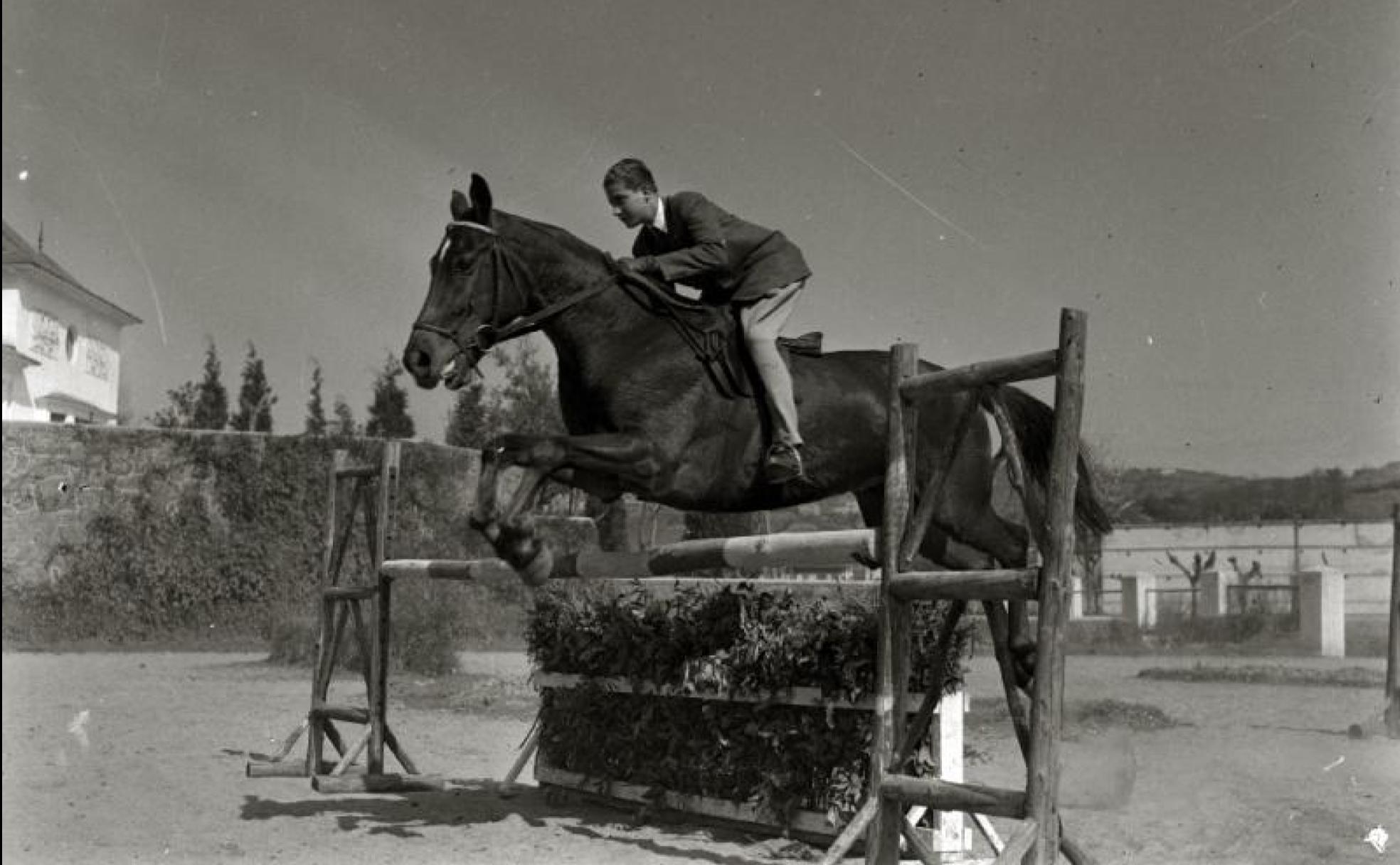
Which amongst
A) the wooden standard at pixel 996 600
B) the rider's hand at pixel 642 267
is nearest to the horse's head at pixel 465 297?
the rider's hand at pixel 642 267

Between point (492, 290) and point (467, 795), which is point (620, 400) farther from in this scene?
point (467, 795)

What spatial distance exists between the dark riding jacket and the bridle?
308mm

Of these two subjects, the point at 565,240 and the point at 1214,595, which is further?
the point at 1214,595

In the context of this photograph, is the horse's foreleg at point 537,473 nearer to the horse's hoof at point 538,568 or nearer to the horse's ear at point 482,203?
the horse's hoof at point 538,568

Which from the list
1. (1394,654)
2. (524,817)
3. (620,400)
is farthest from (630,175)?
(1394,654)

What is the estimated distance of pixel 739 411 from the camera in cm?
552

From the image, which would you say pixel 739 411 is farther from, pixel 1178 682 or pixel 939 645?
pixel 1178 682

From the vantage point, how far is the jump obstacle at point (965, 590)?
390 cm

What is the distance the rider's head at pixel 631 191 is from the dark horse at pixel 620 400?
0.78 ft

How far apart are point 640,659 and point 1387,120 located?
4.04m

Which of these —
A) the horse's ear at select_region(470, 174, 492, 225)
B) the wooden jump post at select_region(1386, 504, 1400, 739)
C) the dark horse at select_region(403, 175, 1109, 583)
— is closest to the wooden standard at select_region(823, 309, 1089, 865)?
the dark horse at select_region(403, 175, 1109, 583)

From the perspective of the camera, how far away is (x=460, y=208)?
17.9ft

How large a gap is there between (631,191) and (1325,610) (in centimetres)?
1872

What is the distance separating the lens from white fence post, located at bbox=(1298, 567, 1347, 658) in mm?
20703
